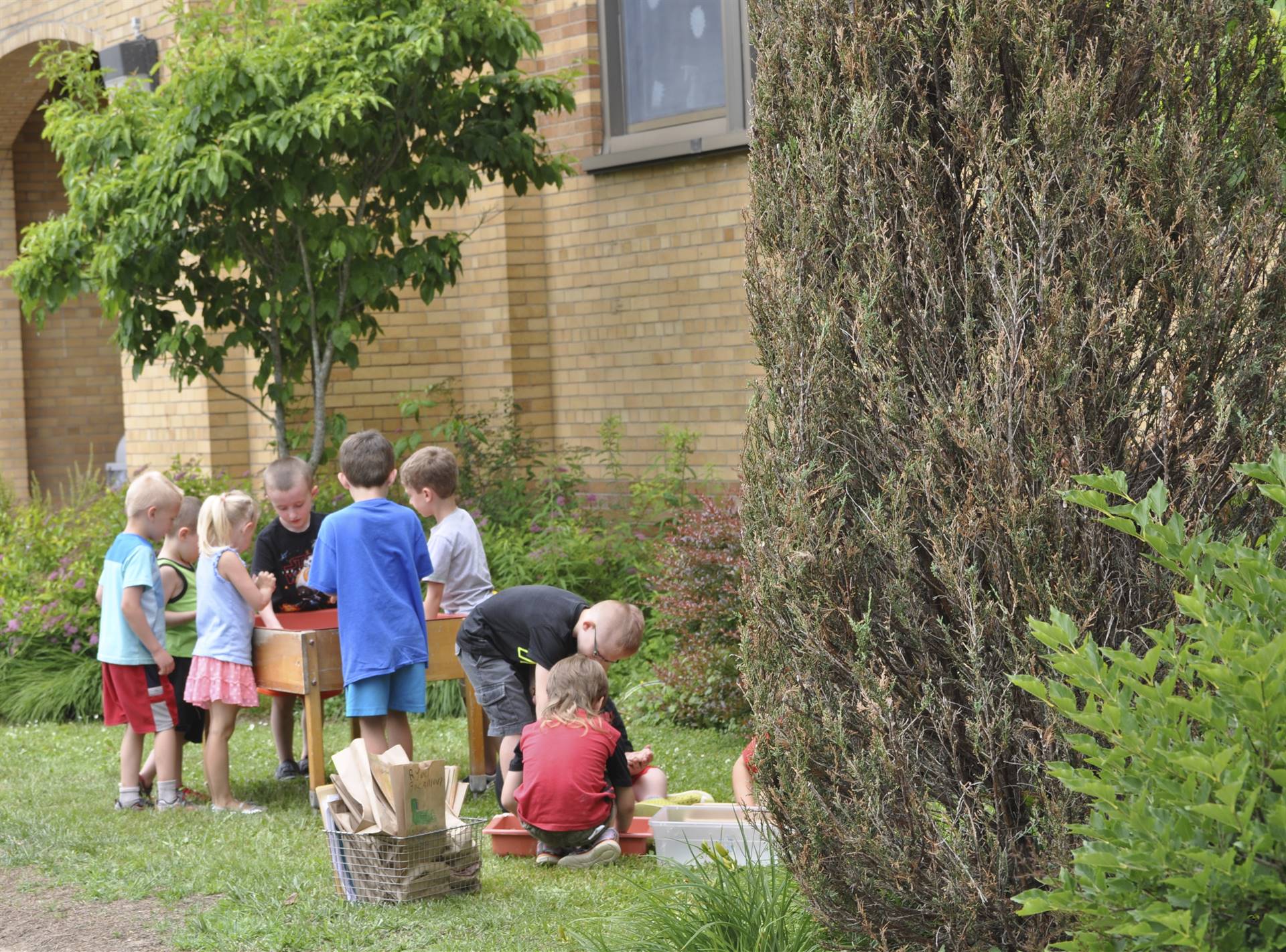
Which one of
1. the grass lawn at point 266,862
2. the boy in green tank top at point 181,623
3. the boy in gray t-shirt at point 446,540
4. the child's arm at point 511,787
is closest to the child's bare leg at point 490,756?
the grass lawn at point 266,862

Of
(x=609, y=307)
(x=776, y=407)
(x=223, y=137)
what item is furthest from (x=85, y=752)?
(x=776, y=407)

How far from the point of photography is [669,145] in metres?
10.5

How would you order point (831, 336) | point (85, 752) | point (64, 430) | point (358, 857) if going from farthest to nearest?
point (64, 430), point (85, 752), point (358, 857), point (831, 336)

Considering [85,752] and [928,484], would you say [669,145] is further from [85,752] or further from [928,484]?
[928,484]

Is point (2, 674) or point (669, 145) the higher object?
point (669, 145)

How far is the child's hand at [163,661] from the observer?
268 inches

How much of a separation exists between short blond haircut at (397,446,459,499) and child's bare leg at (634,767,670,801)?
1.67m

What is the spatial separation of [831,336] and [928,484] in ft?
1.46

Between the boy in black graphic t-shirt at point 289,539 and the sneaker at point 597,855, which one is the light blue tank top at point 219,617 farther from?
the sneaker at point 597,855

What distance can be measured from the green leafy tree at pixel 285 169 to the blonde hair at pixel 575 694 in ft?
14.2

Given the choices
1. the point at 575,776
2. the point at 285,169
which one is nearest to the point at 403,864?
the point at 575,776

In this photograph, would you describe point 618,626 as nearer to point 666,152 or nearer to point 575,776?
point 575,776

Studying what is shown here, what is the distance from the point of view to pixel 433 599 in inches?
274

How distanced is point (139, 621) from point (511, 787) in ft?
6.72
